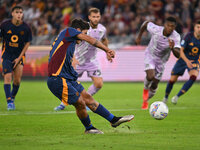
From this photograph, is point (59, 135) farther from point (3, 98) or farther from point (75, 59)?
point (3, 98)

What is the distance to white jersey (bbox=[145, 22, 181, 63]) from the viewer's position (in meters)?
11.1


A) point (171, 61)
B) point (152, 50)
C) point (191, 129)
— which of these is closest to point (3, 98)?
point (152, 50)

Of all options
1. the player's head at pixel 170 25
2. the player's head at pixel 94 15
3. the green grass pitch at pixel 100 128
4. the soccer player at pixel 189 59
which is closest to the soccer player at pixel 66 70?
the green grass pitch at pixel 100 128

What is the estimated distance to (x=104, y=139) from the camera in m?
6.66

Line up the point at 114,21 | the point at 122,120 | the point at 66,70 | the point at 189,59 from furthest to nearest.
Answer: the point at 114,21 → the point at 189,59 → the point at 122,120 → the point at 66,70

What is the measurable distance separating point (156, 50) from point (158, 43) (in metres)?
0.19

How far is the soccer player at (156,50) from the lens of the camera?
11008mm

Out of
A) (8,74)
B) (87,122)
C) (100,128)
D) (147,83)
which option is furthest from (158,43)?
(87,122)

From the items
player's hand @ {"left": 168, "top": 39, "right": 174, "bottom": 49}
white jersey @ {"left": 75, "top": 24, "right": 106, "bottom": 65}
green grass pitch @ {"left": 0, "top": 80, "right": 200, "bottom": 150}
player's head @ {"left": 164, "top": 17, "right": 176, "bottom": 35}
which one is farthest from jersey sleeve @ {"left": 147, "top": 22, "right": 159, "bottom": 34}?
green grass pitch @ {"left": 0, "top": 80, "right": 200, "bottom": 150}

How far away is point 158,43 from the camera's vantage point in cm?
1123

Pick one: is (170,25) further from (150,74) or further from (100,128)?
(100,128)

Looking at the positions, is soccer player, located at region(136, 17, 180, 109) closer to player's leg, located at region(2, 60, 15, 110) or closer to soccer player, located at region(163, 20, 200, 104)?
soccer player, located at region(163, 20, 200, 104)

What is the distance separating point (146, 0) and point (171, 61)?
16.1ft

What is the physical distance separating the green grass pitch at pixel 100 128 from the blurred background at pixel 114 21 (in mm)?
7517
